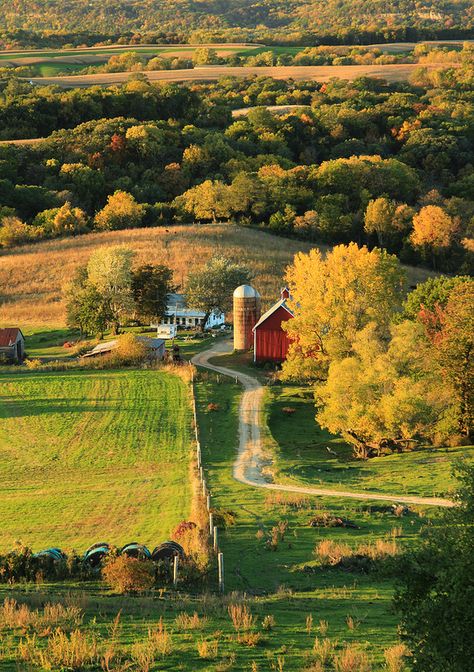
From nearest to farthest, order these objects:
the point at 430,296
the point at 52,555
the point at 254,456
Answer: the point at 52,555, the point at 254,456, the point at 430,296

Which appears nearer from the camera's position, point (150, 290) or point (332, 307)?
point (332, 307)

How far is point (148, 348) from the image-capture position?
6122 centimetres

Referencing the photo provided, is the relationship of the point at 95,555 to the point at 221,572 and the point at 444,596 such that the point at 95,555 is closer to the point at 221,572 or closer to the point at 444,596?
the point at 221,572

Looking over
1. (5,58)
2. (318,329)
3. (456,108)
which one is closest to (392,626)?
(318,329)

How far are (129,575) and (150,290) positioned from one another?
48.9 metres

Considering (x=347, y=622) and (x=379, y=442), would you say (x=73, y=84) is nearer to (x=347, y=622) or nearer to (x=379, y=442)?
(x=379, y=442)

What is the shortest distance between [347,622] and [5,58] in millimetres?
193161

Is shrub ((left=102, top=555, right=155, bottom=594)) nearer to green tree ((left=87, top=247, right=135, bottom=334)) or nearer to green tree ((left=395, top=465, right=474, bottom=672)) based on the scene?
green tree ((left=395, top=465, right=474, bottom=672))

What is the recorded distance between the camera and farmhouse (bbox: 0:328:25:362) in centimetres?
6269

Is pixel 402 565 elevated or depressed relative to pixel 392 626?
elevated

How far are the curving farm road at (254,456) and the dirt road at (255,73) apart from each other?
12163 centimetres

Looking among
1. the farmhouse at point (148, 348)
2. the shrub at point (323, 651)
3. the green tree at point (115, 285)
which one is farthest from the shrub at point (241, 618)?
the green tree at point (115, 285)

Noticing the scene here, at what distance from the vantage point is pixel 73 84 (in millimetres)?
170500

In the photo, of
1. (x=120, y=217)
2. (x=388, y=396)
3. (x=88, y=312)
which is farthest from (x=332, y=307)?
(x=120, y=217)
